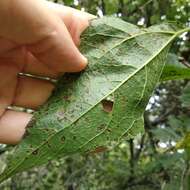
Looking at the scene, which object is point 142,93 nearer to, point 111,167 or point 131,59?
point 131,59

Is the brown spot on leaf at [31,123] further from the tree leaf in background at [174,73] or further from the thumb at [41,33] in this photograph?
the tree leaf in background at [174,73]

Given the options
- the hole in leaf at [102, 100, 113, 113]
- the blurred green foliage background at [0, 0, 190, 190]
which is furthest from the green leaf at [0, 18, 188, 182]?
the blurred green foliage background at [0, 0, 190, 190]

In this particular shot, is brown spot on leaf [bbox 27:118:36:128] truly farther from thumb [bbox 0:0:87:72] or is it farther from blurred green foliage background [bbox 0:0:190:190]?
blurred green foliage background [bbox 0:0:190:190]

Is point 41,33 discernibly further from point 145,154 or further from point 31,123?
point 145,154

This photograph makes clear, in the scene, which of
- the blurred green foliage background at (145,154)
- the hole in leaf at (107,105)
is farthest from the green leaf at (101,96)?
the blurred green foliage background at (145,154)

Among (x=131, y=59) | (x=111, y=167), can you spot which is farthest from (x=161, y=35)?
(x=111, y=167)

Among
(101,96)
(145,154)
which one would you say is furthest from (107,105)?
(145,154)

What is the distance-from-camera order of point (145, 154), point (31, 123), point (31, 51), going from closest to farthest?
point (31, 123), point (31, 51), point (145, 154)
